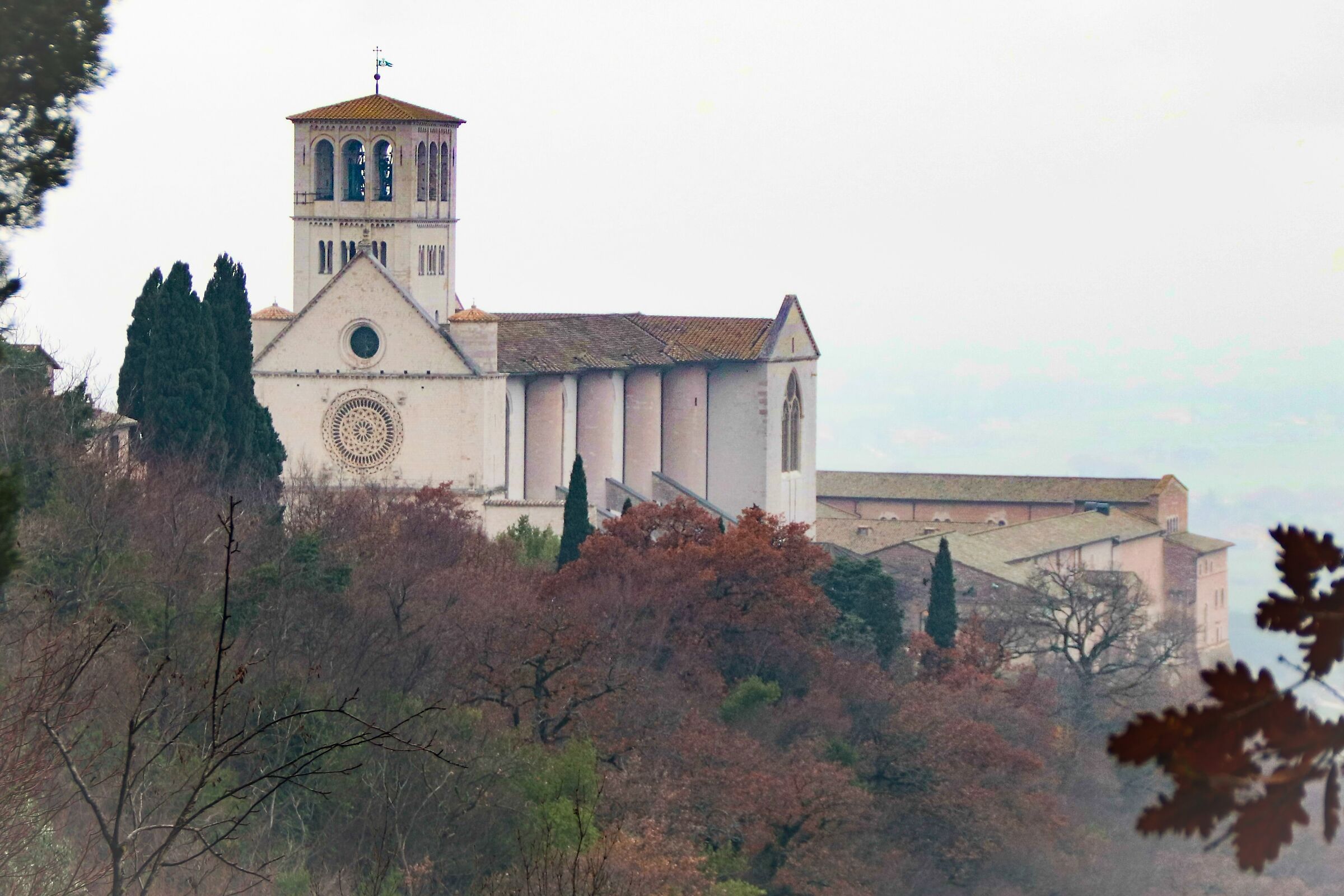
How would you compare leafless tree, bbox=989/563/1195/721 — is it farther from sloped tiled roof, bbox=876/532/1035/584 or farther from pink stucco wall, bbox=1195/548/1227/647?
pink stucco wall, bbox=1195/548/1227/647

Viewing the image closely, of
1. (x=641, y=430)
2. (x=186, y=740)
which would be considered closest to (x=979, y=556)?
(x=641, y=430)

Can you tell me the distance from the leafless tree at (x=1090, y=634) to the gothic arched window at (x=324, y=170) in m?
20.4

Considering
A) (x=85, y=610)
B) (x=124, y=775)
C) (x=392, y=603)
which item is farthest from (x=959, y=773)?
(x=124, y=775)

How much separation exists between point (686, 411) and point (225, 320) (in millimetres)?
18899

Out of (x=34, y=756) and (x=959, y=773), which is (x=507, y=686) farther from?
(x=34, y=756)

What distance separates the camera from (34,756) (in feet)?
53.0

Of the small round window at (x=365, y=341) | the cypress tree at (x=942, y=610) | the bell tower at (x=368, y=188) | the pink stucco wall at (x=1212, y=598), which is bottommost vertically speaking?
the pink stucco wall at (x=1212, y=598)

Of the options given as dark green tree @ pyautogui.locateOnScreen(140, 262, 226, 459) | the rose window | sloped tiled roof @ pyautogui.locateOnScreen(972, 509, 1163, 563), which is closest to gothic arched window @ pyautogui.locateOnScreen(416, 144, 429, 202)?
the rose window

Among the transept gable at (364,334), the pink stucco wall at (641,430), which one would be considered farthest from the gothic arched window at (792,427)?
the transept gable at (364,334)

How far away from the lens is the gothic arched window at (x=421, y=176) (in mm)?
57438

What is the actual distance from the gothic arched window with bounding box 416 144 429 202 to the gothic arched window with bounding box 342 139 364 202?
4.74 ft

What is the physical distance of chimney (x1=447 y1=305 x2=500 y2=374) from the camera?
51.6 meters

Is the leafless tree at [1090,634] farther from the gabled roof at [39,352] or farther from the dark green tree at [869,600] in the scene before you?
the gabled roof at [39,352]

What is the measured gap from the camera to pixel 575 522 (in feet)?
158
